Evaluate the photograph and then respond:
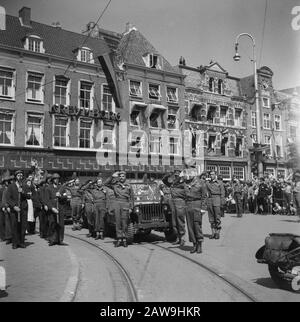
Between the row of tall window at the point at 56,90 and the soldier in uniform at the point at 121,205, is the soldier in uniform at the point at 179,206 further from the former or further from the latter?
the row of tall window at the point at 56,90

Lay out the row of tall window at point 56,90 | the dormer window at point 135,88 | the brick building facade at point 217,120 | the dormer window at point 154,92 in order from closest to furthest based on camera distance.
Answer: the row of tall window at point 56,90, the dormer window at point 135,88, the dormer window at point 154,92, the brick building facade at point 217,120

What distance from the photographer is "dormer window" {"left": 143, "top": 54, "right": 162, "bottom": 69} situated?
77.5 feet

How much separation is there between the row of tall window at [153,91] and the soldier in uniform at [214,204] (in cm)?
1245

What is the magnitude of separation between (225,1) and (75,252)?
542 cm

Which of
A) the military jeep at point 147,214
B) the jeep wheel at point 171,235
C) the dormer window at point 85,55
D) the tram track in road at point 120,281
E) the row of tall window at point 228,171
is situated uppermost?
the dormer window at point 85,55

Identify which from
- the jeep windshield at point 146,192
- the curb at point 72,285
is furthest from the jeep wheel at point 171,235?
the curb at point 72,285

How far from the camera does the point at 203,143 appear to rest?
90.2ft

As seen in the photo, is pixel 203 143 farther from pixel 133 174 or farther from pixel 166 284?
pixel 166 284

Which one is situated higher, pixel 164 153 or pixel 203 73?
pixel 203 73

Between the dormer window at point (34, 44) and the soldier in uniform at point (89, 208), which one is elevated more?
the dormer window at point (34, 44)

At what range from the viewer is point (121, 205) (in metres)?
8.72

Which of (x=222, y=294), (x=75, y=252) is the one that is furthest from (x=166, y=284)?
(x=75, y=252)

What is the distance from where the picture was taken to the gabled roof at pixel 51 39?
2142cm

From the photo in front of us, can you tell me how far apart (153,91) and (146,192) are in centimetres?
1421
